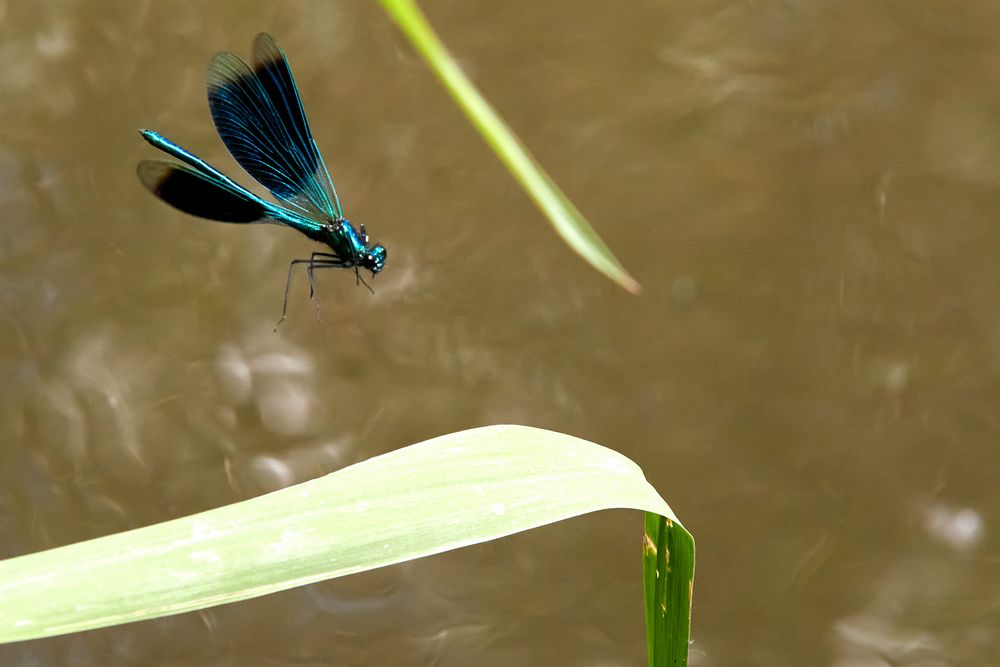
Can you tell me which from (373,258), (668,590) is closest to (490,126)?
(668,590)

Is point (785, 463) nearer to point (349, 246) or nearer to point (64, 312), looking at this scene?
point (349, 246)

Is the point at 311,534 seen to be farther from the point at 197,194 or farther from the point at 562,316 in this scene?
the point at 562,316

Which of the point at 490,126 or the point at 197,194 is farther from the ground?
the point at 490,126

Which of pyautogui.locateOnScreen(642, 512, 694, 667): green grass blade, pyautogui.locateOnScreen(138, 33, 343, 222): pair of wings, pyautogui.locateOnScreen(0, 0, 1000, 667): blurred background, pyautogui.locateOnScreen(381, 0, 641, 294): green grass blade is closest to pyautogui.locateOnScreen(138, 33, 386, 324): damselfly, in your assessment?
pyautogui.locateOnScreen(138, 33, 343, 222): pair of wings

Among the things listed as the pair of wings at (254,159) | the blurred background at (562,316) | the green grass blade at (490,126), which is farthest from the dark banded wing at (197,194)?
the green grass blade at (490,126)

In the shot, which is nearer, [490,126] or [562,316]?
[490,126]
